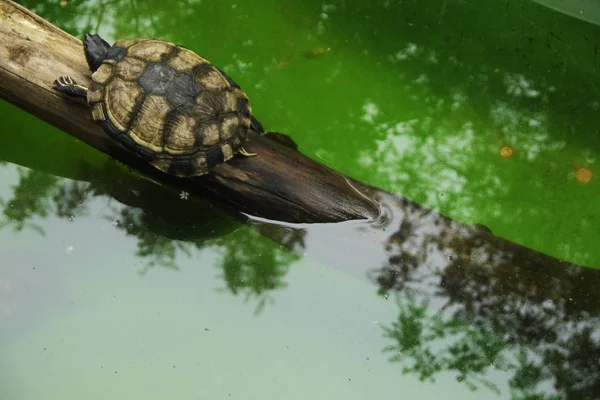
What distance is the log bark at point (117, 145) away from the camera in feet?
7.31

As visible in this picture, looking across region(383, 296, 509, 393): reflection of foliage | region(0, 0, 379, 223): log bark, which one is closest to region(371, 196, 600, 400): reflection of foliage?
region(383, 296, 509, 393): reflection of foliage

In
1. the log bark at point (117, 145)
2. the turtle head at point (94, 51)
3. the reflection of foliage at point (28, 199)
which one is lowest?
the reflection of foliage at point (28, 199)

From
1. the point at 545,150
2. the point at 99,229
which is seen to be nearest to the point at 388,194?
the point at 545,150

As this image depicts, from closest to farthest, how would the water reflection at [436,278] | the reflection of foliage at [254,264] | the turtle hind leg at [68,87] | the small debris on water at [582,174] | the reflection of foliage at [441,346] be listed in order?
the turtle hind leg at [68,87] → the water reflection at [436,278] → the reflection of foliage at [441,346] → the reflection of foliage at [254,264] → the small debris on water at [582,174]

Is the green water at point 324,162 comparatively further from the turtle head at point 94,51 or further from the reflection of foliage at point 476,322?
the turtle head at point 94,51

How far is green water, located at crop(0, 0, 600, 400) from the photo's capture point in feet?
8.56

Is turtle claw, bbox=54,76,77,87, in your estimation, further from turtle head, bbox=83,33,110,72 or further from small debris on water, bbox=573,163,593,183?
small debris on water, bbox=573,163,593,183

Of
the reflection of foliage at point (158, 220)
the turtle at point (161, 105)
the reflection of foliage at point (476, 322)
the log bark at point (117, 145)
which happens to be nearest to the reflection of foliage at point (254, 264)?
the reflection of foliage at point (158, 220)

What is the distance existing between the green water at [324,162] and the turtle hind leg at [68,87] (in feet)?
2.34

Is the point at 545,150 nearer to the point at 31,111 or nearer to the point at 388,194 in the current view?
the point at 388,194

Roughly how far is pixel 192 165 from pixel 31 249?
3.67ft

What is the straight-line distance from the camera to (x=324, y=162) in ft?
9.44

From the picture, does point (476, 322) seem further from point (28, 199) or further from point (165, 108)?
point (28, 199)

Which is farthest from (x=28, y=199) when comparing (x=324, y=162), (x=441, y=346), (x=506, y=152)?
(x=506, y=152)
